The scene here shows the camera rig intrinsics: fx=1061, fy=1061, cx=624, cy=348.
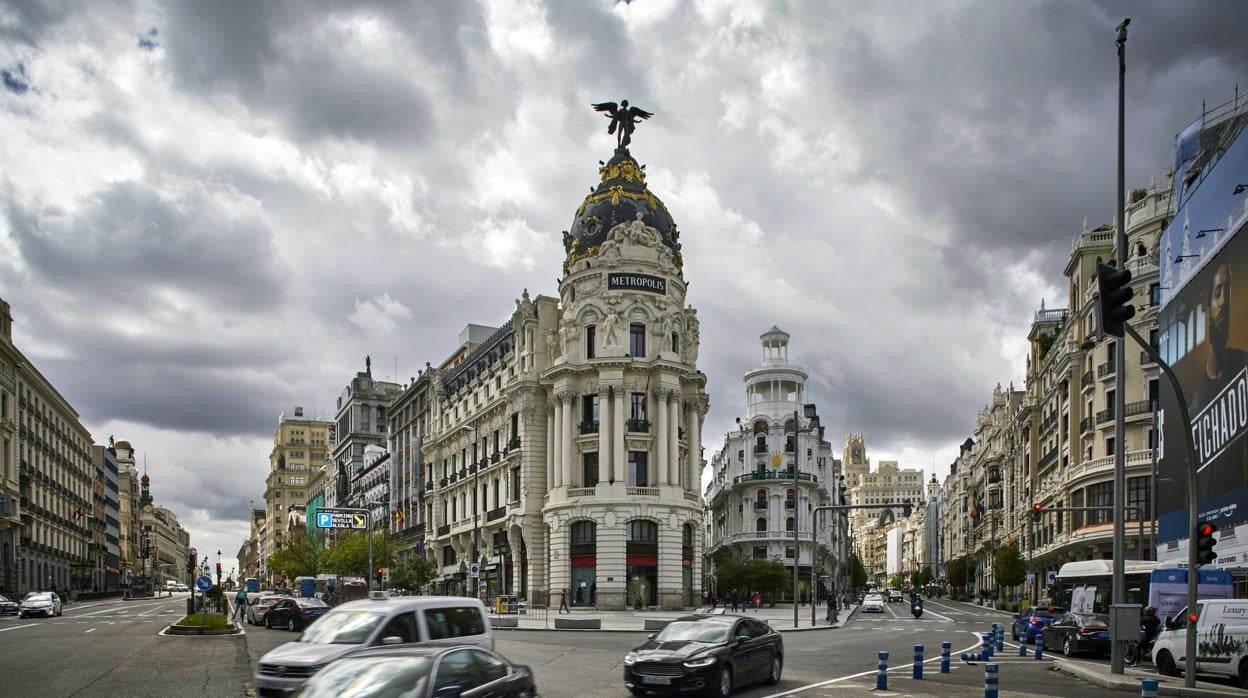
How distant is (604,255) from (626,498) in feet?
50.5

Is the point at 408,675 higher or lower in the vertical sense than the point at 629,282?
lower

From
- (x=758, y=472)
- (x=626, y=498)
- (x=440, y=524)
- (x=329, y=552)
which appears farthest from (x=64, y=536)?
(x=758, y=472)

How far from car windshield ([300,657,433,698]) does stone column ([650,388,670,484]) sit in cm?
5619

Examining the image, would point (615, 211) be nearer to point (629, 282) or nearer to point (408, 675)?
point (629, 282)

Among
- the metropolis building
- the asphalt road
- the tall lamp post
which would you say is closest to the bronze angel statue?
the metropolis building

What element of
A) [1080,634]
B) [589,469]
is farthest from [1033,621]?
[589,469]

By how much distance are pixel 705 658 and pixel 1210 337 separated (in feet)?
92.1

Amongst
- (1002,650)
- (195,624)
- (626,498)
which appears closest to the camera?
(1002,650)

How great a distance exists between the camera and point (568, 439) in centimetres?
6819

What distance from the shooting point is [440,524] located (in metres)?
90.9

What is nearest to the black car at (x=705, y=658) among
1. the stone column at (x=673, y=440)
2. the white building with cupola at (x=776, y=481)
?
the stone column at (x=673, y=440)

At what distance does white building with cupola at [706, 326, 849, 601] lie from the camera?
106 meters

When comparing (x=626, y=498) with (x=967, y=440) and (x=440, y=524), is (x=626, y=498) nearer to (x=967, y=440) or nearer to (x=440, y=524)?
(x=440, y=524)

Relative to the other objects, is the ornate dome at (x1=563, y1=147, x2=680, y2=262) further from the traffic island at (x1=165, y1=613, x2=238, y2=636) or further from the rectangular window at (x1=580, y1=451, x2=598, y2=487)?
the traffic island at (x1=165, y1=613, x2=238, y2=636)
